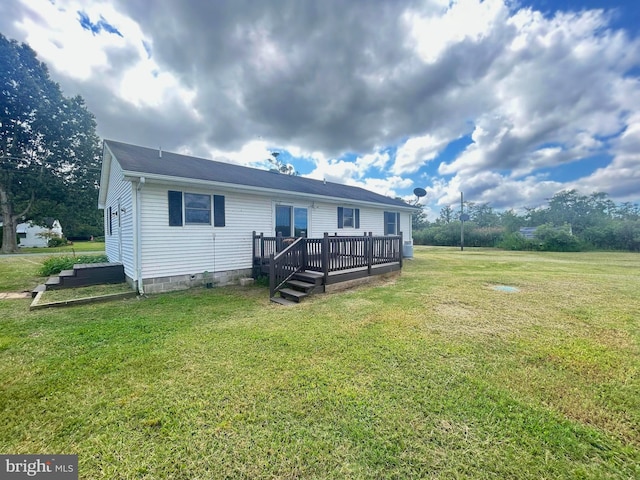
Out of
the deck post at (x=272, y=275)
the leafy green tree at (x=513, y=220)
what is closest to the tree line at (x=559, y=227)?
the leafy green tree at (x=513, y=220)

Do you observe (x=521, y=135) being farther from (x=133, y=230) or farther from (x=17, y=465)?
(x=17, y=465)

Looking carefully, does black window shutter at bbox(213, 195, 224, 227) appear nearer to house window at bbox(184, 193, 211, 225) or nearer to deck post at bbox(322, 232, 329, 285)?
house window at bbox(184, 193, 211, 225)

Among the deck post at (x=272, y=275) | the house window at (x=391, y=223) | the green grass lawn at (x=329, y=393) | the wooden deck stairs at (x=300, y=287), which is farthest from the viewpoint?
the house window at (x=391, y=223)

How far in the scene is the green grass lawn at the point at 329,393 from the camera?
174cm

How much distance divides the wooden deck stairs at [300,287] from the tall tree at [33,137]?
23098mm

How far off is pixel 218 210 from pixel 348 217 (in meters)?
6.00

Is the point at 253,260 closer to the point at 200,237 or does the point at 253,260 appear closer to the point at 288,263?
the point at 200,237

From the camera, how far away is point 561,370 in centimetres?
280

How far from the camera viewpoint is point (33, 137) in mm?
18141

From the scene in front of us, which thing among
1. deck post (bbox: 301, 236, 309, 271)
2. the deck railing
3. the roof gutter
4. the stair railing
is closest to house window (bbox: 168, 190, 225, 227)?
the roof gutter

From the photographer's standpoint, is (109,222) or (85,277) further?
(109,222)

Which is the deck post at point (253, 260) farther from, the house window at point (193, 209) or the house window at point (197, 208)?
the house window at point (197, 208)

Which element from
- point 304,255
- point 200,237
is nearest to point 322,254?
point 304,255

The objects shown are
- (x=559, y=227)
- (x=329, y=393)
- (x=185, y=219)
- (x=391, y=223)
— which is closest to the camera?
(x=329, y=393)
